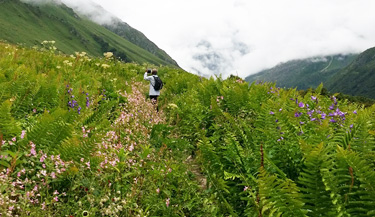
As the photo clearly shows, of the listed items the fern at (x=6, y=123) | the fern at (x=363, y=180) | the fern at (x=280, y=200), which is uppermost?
the fern at (x=363, y=180)

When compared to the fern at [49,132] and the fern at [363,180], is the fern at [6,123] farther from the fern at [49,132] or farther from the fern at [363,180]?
the fern at [363,180]

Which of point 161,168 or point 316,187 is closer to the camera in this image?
point 316,187

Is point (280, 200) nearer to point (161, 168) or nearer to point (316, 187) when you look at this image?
point (316, 187)

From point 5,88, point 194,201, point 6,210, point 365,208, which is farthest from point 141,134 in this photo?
point 365,208

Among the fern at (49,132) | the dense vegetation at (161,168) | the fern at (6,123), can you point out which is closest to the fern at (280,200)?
the dense vegetation at (161,168)

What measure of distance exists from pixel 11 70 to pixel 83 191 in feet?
13.0

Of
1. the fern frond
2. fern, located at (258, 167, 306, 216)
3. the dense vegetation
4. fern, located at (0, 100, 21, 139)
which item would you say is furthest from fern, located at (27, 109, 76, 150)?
the fern frond

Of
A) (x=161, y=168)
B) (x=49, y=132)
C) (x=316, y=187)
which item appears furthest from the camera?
(x=161, y=168)

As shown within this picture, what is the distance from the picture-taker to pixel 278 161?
13.1 ft

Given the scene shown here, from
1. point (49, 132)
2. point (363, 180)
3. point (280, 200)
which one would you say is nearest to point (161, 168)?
point (49, 132)

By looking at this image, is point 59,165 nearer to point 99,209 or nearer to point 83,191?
point 83,191

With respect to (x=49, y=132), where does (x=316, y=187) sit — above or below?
above

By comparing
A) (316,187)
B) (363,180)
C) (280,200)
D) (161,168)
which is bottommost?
(161,168)

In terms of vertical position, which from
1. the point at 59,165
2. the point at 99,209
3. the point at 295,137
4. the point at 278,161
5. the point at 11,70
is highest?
the point at 295,137
